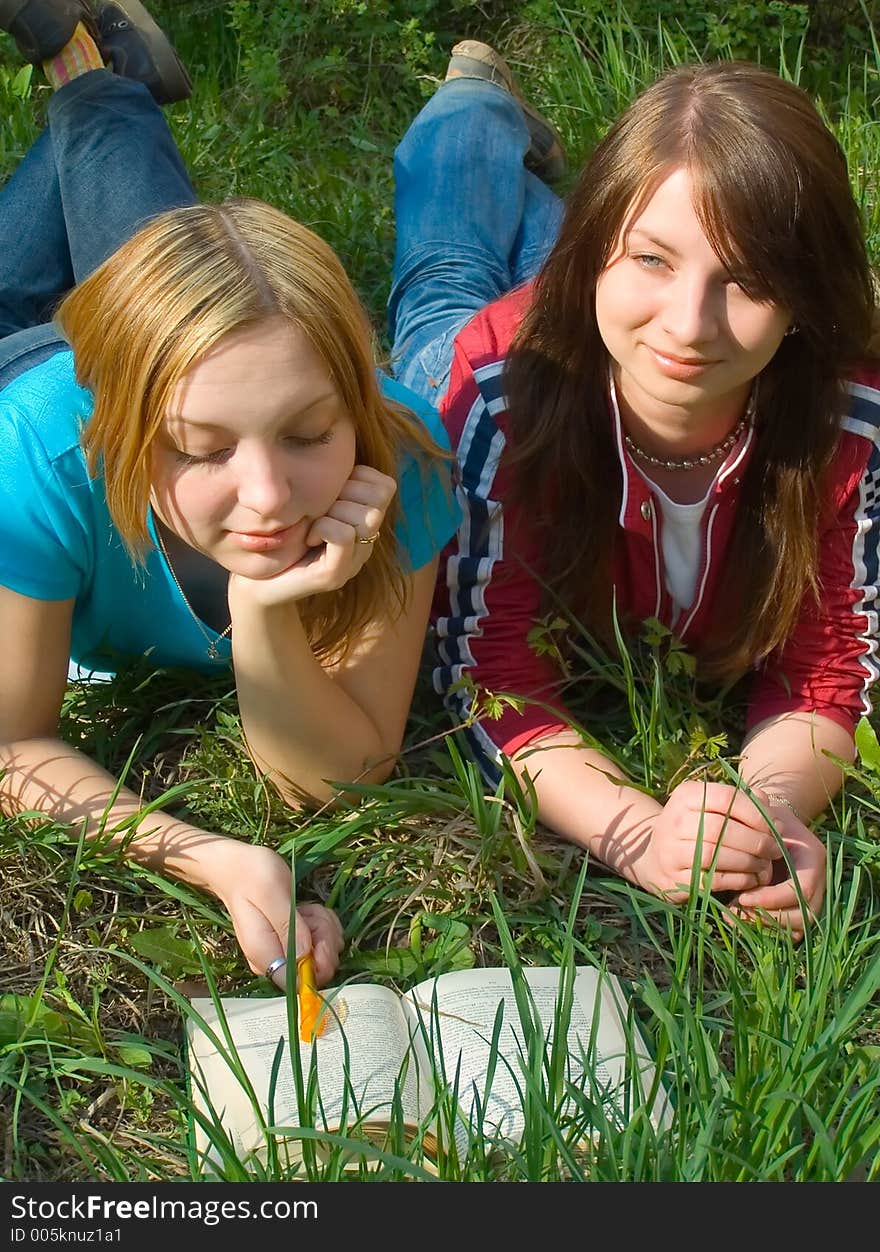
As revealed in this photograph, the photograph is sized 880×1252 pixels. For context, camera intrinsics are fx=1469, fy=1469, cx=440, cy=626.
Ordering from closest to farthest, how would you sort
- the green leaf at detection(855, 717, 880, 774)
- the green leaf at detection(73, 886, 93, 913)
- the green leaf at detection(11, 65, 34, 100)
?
the green leaf at detection(73, 886, 93, 913) < the green leaf at detection(855, 717, 880, 774) < the green leaf at detection(11, 65, 34, 100)

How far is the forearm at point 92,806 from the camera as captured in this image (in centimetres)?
234

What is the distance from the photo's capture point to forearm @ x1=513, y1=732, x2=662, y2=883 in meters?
2.39

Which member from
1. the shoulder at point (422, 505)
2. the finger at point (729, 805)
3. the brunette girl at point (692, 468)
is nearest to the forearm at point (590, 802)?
the brunette girl at point (692, 468)

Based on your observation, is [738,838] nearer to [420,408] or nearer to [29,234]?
[420,408]

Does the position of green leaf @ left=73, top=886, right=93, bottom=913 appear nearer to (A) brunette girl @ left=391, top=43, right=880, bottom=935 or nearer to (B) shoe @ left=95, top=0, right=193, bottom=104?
Answer: (A) brunette girl @ left=391, top=43, right=880, bottom=935

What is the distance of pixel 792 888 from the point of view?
7.33 feet

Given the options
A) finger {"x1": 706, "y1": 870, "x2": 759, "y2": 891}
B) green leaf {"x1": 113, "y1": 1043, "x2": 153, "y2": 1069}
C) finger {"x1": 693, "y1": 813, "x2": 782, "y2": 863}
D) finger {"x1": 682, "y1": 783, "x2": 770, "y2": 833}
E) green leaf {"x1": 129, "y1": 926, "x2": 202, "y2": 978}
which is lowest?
green leaf {"x1": 113, "y1": 1043, "x2": 153, "y2": 1069}

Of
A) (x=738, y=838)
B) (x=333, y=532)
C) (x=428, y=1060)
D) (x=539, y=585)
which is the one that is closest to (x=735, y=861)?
(x=738, y=838)

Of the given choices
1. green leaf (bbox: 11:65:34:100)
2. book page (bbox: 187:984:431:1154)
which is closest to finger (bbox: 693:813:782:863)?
book page (bbox: 187:984:431:1154)

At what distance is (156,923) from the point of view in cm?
236

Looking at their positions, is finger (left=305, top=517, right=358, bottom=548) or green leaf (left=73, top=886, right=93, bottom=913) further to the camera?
green leaf (left=73, top=886, right=93, bottom=913)

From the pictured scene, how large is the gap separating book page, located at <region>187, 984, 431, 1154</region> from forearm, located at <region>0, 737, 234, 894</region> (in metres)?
0.30

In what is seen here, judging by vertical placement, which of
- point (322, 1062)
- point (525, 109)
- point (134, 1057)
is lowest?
point (134, 1057)

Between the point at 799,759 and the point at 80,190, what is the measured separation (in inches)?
75.1
